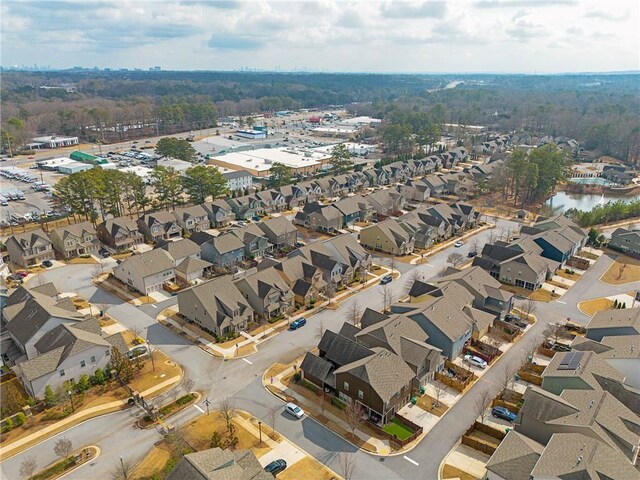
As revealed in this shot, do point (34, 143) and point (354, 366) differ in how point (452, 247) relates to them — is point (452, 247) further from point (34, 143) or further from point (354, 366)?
point (34, 143)

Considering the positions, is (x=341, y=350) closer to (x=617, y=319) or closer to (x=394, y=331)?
(x=394, y=331)

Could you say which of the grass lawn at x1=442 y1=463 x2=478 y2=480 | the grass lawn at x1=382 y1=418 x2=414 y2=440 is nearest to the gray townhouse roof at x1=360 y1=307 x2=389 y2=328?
the grass lawn at x1=382 y1=418 x2=414 y2=440

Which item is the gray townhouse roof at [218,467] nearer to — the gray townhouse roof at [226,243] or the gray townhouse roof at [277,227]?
the gray townhouse roof at [226,243]

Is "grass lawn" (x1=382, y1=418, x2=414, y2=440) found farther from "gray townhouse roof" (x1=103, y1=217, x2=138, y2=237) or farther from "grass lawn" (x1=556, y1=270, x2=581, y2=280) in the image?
"gray townhouse roof" (x1=103, y1=217, x2=138, y2=237)

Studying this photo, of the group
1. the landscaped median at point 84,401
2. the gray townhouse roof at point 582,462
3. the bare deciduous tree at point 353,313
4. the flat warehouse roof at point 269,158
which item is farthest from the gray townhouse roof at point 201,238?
the flat warehouse roof at point 269,158

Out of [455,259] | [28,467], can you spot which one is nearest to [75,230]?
[28,467]

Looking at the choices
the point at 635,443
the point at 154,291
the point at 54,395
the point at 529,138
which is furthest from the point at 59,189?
the point at 529,138
